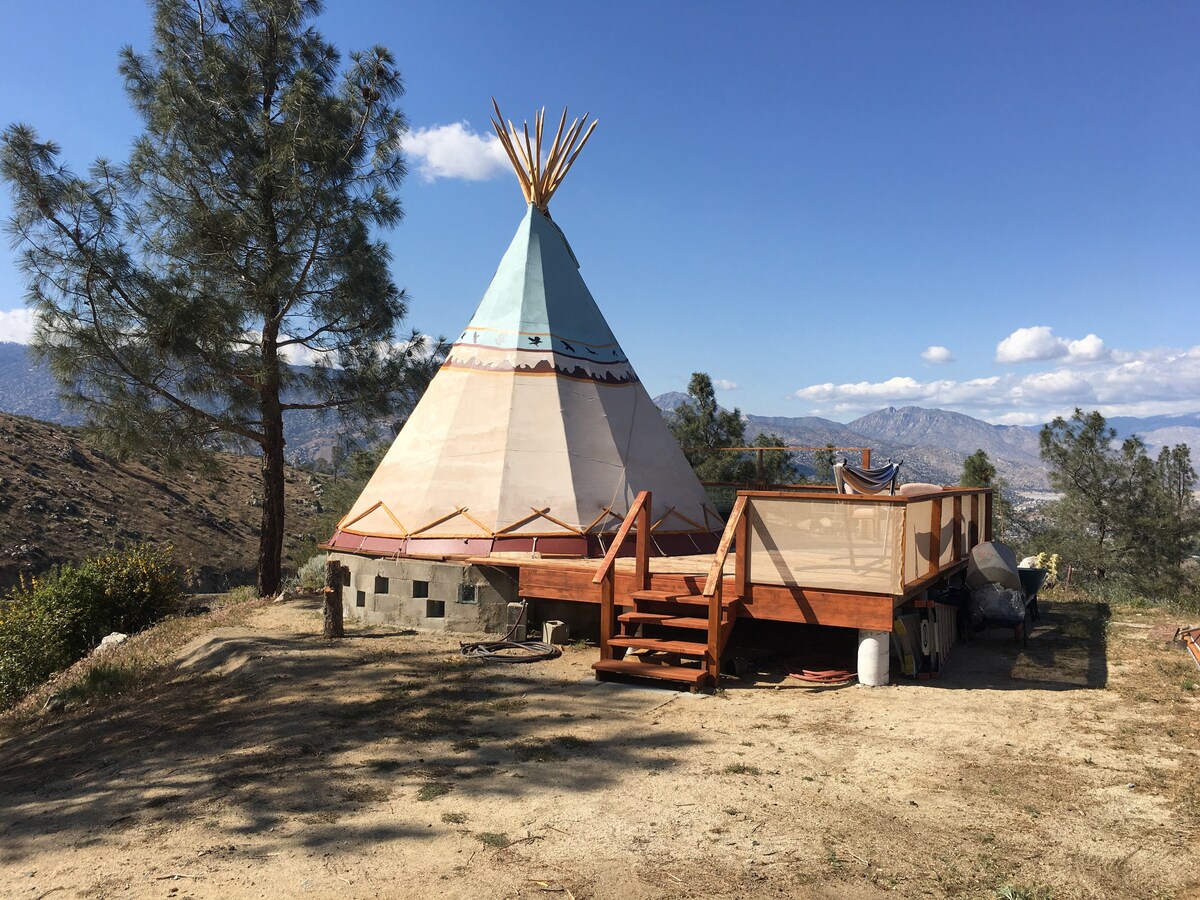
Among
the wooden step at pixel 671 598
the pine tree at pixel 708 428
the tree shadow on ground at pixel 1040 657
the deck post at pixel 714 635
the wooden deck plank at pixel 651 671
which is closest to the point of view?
the wooden deck plank at pixel 651 671

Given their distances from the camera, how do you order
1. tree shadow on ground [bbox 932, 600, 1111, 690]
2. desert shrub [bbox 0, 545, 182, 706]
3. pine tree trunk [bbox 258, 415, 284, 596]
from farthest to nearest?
pine tree trunk [bbox 258, 415, 284, 596] → desert shrub [bbox 0, 545, 182, 706] → tree shadow on ground [bbox 932, 600, 1111, 690]

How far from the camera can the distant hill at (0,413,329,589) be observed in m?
25.2

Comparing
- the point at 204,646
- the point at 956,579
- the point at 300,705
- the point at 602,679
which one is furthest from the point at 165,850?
the point at 956,579

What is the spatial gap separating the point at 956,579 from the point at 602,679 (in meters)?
5.03

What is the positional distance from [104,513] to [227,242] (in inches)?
842

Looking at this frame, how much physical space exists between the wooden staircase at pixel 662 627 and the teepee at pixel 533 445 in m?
1.77

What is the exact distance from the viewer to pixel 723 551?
700 cm

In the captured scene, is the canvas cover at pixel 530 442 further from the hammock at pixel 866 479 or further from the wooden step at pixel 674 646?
the wooden step at pixel 674 646

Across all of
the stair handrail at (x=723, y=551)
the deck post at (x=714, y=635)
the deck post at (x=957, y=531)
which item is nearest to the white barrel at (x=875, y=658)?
the deck post at (x=714, y=635)

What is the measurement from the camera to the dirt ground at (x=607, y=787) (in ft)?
11.8

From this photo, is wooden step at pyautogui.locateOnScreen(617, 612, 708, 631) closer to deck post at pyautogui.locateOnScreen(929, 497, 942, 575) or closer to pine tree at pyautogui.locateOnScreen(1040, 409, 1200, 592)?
deck post at pyautogui.locateOnScreen(929, 497, 942, 575)

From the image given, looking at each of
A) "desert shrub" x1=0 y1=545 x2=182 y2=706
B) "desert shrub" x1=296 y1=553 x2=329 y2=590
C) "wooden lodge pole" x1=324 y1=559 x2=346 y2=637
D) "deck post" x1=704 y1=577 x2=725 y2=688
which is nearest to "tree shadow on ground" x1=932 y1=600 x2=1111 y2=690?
"deck post" x1=704 y1=577 x2=725 y2=688

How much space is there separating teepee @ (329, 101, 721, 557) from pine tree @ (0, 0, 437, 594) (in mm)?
3061

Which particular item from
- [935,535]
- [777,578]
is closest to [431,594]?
[777,578]
